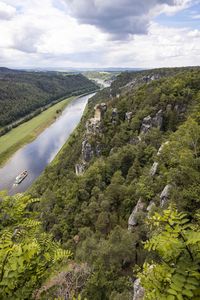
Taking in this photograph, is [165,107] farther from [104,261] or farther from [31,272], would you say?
[31,272]

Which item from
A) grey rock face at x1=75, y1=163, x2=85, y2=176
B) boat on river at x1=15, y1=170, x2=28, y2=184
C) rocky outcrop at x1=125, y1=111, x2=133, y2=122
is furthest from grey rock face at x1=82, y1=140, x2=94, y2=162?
boat on river at x1=15, y1=170, x2=28, y2=184

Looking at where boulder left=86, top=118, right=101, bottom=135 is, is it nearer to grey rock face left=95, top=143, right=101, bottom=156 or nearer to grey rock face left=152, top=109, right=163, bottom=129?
grey rock face left=95, top=143, right=101, bottom=156

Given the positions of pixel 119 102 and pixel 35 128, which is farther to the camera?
pixel 35 128

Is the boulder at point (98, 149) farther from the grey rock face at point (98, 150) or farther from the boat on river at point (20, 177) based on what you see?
the boat on river at point (20, 177)

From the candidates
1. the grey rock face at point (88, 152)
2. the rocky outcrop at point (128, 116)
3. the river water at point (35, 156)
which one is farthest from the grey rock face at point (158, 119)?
the river water at point (35, 156)

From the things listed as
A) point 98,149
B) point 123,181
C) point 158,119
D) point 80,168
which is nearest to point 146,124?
point 158,119

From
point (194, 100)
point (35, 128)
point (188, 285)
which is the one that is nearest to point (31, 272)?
point (188, 285)
